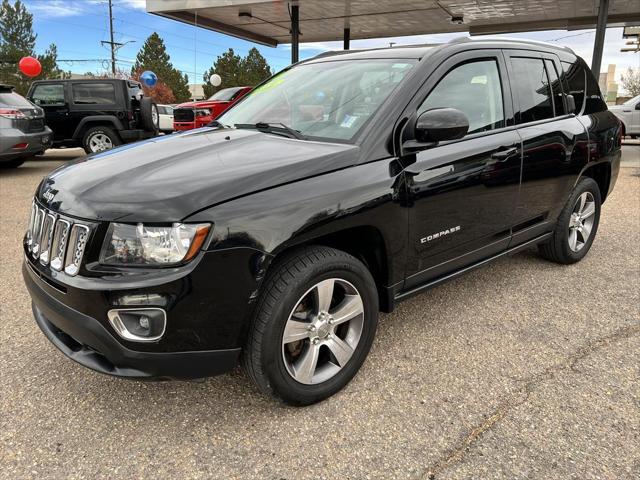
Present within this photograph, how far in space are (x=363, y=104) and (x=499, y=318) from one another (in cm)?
171

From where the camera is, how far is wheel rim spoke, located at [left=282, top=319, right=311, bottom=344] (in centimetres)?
230

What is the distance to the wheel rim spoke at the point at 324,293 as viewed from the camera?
2.38 meters

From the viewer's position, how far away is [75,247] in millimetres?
2119

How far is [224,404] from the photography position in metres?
2.52

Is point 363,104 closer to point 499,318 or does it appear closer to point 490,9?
point 499,318

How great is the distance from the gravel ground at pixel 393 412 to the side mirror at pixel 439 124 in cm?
125

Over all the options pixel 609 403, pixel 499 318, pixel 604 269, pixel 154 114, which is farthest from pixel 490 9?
pixel 609 403

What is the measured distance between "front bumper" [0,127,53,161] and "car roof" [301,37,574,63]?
7372 millimetres

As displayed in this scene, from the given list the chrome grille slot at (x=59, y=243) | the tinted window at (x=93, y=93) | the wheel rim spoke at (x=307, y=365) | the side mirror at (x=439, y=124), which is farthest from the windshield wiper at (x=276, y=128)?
the tinted window at (x=93, y=93)

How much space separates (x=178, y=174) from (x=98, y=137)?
10216mm

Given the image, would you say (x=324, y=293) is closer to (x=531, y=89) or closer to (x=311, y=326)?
(x=311, y=326)

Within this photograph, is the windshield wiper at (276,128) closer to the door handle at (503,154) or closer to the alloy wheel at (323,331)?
the alloy wheel at (323,331)

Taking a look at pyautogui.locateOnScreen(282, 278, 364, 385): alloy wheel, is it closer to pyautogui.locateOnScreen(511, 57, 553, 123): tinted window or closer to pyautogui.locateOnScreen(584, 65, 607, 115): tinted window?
pyautogui.locateOnScreen(511, 57, 553, 123): tinted window

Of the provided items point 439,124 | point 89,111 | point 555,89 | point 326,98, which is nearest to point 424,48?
point 326,98
